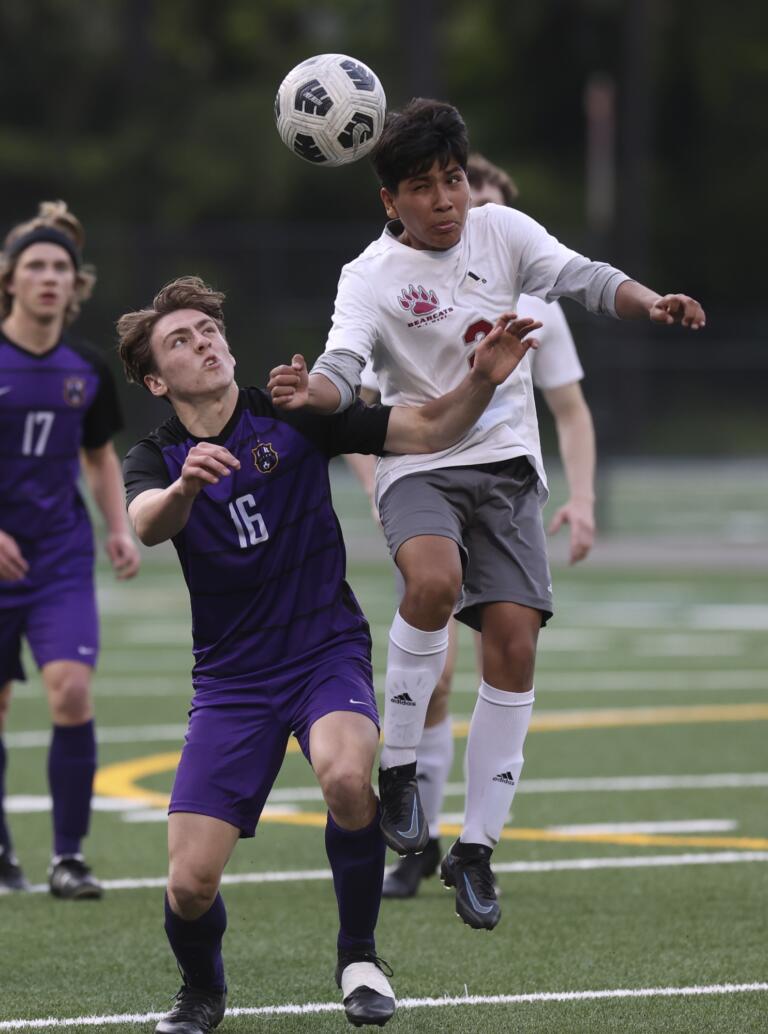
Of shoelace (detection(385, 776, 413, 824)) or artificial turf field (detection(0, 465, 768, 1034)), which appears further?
artificial turf field (detection(0, 465, 768, 1034))

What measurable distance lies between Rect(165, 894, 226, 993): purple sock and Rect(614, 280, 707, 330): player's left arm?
1.96 m

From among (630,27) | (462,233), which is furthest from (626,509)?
(462,233)

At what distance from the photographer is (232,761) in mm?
5348

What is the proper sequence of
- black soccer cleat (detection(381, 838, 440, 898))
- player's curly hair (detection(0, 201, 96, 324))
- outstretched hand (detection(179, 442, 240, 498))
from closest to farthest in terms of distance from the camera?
outstretched hand (detection(179, 442, 240, 498)), black soccer cleat (detection(381, 838, 440, 898)), player's curly hair (detection(0, 201, 96, 324))

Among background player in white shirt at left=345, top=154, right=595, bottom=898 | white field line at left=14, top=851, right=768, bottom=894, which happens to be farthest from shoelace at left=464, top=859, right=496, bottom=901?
white field line at left=14, top=851, right=768, bottom=894

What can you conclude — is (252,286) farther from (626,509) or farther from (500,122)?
(500,122)

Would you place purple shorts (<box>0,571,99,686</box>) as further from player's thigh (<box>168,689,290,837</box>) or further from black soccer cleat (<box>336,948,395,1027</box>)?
black soccer cleat (<box>336,948,395,1027</box>)

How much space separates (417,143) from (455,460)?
92cm

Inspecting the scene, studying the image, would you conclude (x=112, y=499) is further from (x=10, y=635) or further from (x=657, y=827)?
(x=657, y=827)

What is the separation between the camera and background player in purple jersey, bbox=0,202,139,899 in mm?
7508

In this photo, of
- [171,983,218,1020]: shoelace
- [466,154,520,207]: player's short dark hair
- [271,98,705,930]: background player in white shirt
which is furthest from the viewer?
[466,154,520,207]: player's short dark hair

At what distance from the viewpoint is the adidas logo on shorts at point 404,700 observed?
5.74m

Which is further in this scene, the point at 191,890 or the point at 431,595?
the point at 431,595

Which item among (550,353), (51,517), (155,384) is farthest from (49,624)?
(155,384)
